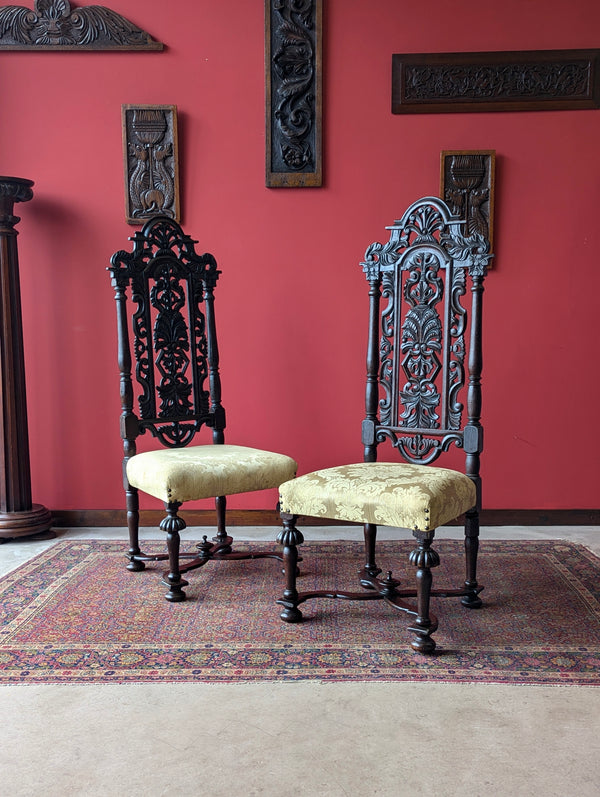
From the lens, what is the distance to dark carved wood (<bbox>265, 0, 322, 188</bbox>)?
3533 millimetres

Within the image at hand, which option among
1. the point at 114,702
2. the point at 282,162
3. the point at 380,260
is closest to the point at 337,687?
the point at 114,702

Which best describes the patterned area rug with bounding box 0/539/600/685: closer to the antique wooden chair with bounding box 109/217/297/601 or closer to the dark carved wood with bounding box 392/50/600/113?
the antique wooden chair with bounding box 109/217/297/601

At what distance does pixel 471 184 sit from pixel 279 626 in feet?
7.92

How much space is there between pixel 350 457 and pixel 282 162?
1.61m

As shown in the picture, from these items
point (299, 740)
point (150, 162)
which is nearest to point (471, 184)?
point (150, 162)

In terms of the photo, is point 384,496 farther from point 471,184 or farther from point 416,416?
point 471,184

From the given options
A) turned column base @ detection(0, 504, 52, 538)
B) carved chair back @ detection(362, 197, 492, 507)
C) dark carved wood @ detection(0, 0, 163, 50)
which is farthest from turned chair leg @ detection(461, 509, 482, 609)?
dark carved wood @ detection(0, 0, 163, 50)

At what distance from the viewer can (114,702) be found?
6.31 feet

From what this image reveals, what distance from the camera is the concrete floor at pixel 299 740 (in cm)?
156

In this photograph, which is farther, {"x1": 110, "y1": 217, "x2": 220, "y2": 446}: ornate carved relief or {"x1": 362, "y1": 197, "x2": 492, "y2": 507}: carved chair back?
{"x1": 110, "y1": 217, "x2": 220, "y2": 446}: ornate carved relief

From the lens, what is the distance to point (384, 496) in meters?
2.23

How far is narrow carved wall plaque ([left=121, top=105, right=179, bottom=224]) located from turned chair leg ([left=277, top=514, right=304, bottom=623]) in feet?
6.41

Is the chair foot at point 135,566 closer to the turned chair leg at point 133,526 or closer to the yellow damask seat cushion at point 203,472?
the turned chair leg at point 133,526

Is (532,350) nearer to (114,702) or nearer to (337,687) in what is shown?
(337,687)
